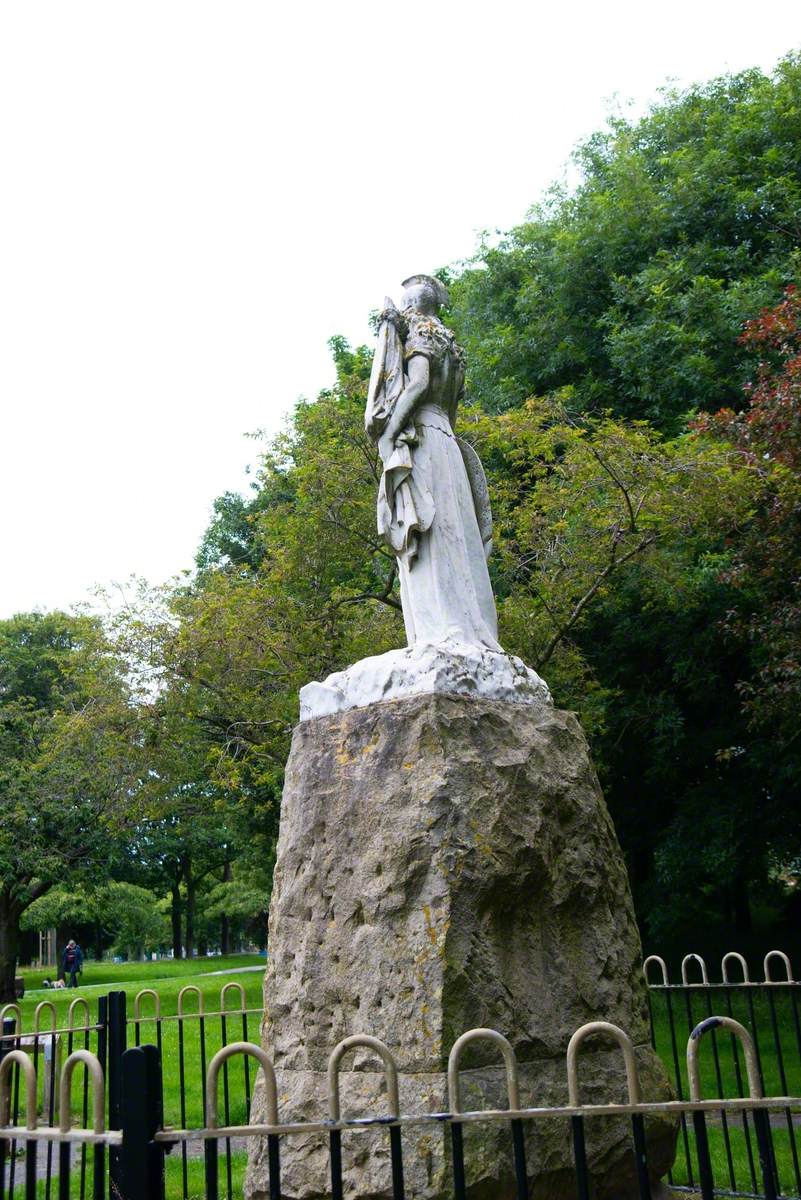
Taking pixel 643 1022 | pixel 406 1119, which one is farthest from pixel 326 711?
pixel 406 1119

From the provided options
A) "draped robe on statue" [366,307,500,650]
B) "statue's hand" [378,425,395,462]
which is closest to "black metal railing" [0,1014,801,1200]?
"draped robe on statue" [366,307,500,650]

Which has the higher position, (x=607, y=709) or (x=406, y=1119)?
(x=607, y=709)

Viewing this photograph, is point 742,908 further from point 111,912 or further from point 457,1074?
point 111,912

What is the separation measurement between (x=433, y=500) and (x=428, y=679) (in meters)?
1.11

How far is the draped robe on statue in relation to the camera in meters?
5.28

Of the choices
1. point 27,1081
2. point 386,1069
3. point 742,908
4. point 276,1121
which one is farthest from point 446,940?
point 742,908

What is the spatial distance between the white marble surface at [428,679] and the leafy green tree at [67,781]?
850 cm

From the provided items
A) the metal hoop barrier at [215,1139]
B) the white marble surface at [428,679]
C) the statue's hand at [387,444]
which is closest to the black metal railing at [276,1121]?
the metal hoop barrier at [215,1139]

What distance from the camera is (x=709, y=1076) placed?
9.88m

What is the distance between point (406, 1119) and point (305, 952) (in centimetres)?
204

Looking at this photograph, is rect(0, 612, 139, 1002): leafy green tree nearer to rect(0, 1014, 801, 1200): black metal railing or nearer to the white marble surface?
the white marble surface

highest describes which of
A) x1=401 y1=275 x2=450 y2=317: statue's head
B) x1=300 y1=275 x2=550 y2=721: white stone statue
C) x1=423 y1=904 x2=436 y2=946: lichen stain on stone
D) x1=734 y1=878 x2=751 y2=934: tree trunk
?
x1=401 y1=275 x2=450 y2=317: statue's head

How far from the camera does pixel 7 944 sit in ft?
65.6

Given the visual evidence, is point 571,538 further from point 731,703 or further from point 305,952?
point 305,952
